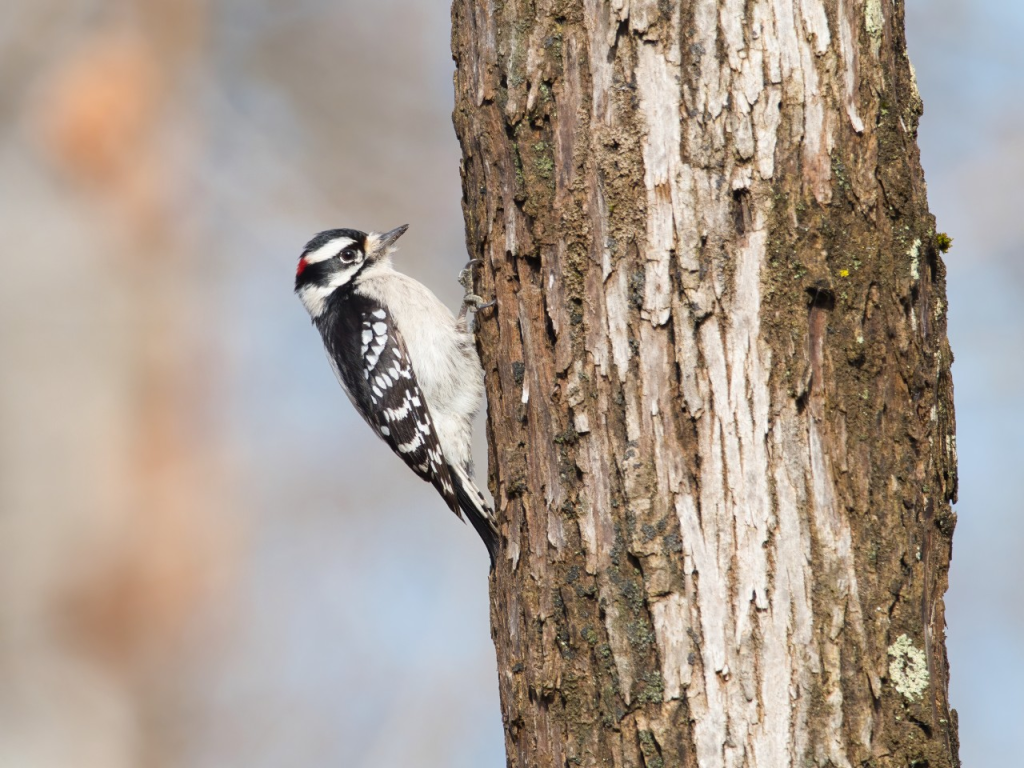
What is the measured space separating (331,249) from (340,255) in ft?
0.22

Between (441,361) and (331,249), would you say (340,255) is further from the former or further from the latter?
(441,361)

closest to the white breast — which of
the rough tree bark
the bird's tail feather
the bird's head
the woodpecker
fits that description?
the woodpecker

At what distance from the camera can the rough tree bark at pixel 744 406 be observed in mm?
2520

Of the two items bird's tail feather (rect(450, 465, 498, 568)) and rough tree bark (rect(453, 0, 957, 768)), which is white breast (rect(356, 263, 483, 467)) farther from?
rough tree bark (rect(453, 0, 957, 768))

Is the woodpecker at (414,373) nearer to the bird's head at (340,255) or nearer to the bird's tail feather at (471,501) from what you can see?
the bird's tail feather at (471,501)

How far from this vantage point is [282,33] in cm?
846

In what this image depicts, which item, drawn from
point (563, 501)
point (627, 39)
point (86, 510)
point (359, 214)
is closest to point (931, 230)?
point (627, 39)

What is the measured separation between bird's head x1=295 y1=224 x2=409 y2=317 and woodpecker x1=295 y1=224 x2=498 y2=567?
0.35ft

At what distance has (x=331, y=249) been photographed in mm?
5750

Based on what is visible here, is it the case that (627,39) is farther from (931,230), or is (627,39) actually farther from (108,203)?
(108,203)

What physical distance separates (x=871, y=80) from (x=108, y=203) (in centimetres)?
578

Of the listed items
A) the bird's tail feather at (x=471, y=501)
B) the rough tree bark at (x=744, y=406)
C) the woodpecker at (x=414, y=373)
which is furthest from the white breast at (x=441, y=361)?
the rough tree bark at (x=744, y=406)

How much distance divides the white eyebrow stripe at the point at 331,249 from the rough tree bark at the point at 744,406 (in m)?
3.04

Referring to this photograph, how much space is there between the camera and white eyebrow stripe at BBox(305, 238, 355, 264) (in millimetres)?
5727
